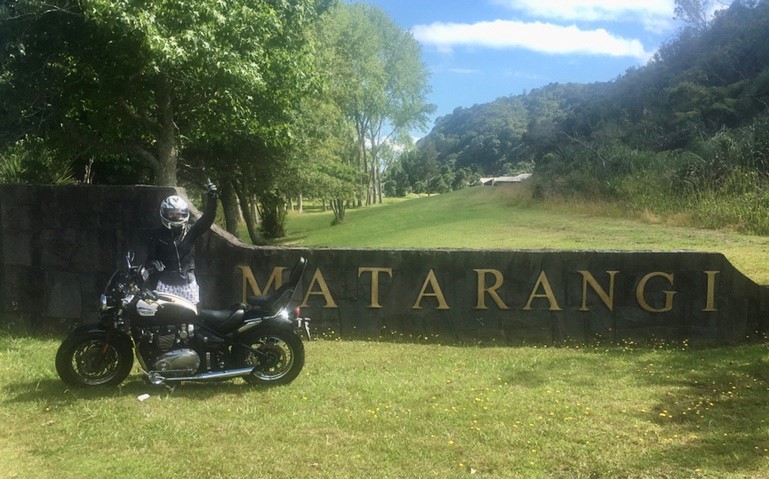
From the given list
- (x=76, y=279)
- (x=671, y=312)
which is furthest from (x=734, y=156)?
(x=76, y=279)

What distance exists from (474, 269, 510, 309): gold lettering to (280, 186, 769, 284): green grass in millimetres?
3190

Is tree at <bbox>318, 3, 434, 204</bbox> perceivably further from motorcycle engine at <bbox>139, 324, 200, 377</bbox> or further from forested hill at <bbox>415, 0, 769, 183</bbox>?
motorcycle engine at <bbox>139, 324, 200, 377</bbox>

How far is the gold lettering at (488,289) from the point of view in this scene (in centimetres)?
912

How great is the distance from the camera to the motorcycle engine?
21.4 ft

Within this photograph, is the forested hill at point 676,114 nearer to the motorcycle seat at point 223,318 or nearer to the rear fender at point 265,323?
the rear fender at point 265,323

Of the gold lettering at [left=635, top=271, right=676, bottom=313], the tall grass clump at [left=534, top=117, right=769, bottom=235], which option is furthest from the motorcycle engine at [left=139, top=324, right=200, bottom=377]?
the tall grass clump at [left=534, top=117, right=769, bottom=235]

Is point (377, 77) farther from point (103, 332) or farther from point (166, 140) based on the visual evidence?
point (103, 332)

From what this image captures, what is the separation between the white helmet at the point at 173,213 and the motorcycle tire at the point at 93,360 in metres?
1.16

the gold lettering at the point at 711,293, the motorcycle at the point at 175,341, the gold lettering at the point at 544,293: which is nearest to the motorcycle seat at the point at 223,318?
the motorcycle at the point at 175,341

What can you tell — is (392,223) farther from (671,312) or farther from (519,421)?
(519,421)

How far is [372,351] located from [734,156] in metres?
15.0

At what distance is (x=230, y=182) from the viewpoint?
973 inches

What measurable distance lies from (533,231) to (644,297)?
395 inches

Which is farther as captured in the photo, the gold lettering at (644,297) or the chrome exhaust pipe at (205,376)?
the gold lettering at (644,297)
